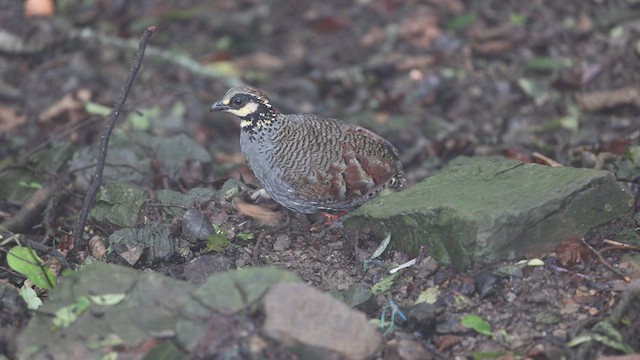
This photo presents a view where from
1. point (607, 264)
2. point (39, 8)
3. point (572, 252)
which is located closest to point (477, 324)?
point (572, 252)

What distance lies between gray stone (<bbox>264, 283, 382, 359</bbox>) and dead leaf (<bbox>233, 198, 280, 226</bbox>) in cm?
177

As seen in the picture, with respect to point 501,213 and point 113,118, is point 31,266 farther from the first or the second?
point 501,213

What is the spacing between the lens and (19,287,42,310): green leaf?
4890mm

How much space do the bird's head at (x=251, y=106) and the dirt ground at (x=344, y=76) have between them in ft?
1.95

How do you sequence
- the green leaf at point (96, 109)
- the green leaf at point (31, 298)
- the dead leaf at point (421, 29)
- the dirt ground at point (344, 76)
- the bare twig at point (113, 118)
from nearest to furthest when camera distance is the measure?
the green leaf at point (31, 298), the bare twig at point (113, 118), the dirt ground at point (344, 76), the green leaf at point (96, 109), the dead leaf at point (421, 29)

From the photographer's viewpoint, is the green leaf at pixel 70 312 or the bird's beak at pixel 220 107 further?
the bird's beak at pixel 220 107

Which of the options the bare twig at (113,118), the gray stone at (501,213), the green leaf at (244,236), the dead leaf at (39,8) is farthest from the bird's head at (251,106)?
the dead leaf at (39,8)

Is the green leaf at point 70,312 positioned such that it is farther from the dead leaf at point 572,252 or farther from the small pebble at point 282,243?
the dead leaf at point 572,252

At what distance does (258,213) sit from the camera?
5906 millimetres

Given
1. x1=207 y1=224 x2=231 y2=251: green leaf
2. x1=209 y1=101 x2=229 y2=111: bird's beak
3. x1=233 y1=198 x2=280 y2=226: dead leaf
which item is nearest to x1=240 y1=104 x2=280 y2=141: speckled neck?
x1=209 y1=101 x2=229 y2=111: bird's beak

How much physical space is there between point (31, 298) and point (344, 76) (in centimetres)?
571

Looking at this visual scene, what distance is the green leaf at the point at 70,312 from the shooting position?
165 inches

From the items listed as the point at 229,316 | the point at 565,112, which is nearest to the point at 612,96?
the point at 565,112

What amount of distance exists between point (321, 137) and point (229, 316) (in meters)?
2.04
